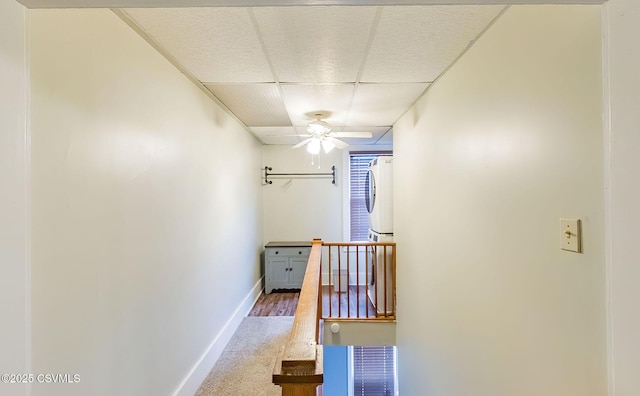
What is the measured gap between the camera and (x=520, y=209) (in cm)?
126

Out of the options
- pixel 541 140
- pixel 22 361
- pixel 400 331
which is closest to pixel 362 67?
pixel 541 140

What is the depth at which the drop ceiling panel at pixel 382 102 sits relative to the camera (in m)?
2.34

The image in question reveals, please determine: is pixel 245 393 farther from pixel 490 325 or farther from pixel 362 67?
pixel 362 67

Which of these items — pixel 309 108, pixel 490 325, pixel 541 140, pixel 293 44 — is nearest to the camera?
pixel 541 140

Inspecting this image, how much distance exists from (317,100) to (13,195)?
2.20 metres

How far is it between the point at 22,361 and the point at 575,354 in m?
1.74

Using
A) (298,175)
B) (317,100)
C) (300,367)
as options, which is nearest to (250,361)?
(300,367)

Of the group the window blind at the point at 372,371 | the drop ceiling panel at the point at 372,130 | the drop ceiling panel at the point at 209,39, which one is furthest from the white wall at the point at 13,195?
the window blind at the point at 372,371

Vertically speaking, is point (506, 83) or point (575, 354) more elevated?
point (506, 83)

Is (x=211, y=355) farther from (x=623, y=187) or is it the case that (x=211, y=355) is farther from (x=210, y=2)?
(x=623, y=187)

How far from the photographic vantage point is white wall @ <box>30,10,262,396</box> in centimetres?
104

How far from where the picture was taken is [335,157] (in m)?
5.07

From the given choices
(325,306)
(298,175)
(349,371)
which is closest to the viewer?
(325,306)

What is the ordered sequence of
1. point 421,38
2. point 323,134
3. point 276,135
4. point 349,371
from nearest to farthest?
point 421,38 → point 323,134 → point 276,135 → point 349,371
